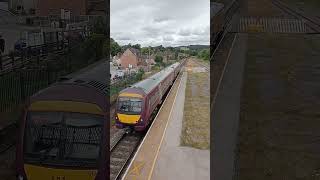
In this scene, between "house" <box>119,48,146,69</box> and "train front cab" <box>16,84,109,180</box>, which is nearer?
"train front cab" <box>16,84,109,180</box>

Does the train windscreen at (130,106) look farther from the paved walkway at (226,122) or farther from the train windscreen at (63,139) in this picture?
the train windscreen at (63,139)

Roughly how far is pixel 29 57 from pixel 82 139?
9.26 meters

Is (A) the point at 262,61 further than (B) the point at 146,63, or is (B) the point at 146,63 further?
(A) the point at 262,61

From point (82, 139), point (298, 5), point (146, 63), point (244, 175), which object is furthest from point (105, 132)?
point (298, 5)

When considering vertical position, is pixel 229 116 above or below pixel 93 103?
below

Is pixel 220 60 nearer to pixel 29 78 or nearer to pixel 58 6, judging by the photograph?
pixel 29 78

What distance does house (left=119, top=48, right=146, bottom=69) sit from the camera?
943 cm

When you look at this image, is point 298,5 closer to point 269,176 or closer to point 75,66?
point 75,66

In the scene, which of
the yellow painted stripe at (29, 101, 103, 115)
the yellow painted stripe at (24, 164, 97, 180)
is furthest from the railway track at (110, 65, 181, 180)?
the yellow painted stripe at (29, 101, 103, 115)

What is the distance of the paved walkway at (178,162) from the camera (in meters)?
8.50

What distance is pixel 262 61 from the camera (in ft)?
66.2

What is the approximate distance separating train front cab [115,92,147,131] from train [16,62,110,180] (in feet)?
17.7

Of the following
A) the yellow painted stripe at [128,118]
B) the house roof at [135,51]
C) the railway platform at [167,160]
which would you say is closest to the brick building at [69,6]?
the yellow painted stripe at [128,118]

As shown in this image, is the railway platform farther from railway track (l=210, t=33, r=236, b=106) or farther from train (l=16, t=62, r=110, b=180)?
railway track (l=210, t=33, r=236, b=106)
